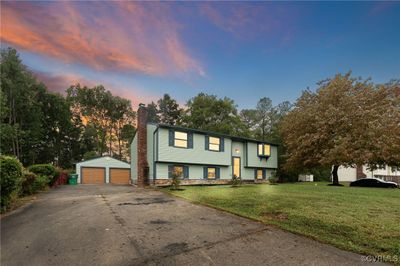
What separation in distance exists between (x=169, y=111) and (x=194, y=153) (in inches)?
1236

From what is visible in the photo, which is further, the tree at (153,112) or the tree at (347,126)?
the tree at (153,112)

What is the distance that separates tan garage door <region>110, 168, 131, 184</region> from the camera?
3106 cm

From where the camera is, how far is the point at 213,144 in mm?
23000

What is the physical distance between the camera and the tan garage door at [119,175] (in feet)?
102

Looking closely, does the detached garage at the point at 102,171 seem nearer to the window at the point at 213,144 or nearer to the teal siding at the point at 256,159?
the window at the point at 213,144

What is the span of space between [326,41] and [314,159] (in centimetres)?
1272

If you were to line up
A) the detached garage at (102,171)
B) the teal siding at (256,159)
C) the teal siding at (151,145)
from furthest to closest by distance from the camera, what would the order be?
the detached garage at (102,171), the teal siding at (256,159), the teal siding at (151,145)

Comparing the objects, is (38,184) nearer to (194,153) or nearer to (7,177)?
(7,177)

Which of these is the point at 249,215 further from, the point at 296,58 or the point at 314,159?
the point at 314,159

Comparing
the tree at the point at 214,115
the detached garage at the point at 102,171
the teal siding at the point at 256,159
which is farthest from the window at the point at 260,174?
the detached garage at the point at 102,171

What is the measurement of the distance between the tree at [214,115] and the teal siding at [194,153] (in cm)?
1436

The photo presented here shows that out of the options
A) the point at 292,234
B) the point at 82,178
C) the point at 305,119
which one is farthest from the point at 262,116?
the point at 292,234

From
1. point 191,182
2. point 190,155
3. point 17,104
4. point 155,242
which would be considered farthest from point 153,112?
point 155,242

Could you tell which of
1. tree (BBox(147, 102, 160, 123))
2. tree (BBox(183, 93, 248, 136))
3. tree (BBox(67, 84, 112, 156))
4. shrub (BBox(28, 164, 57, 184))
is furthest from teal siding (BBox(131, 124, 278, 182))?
tree (BBox(67, 84, 112, 156))
